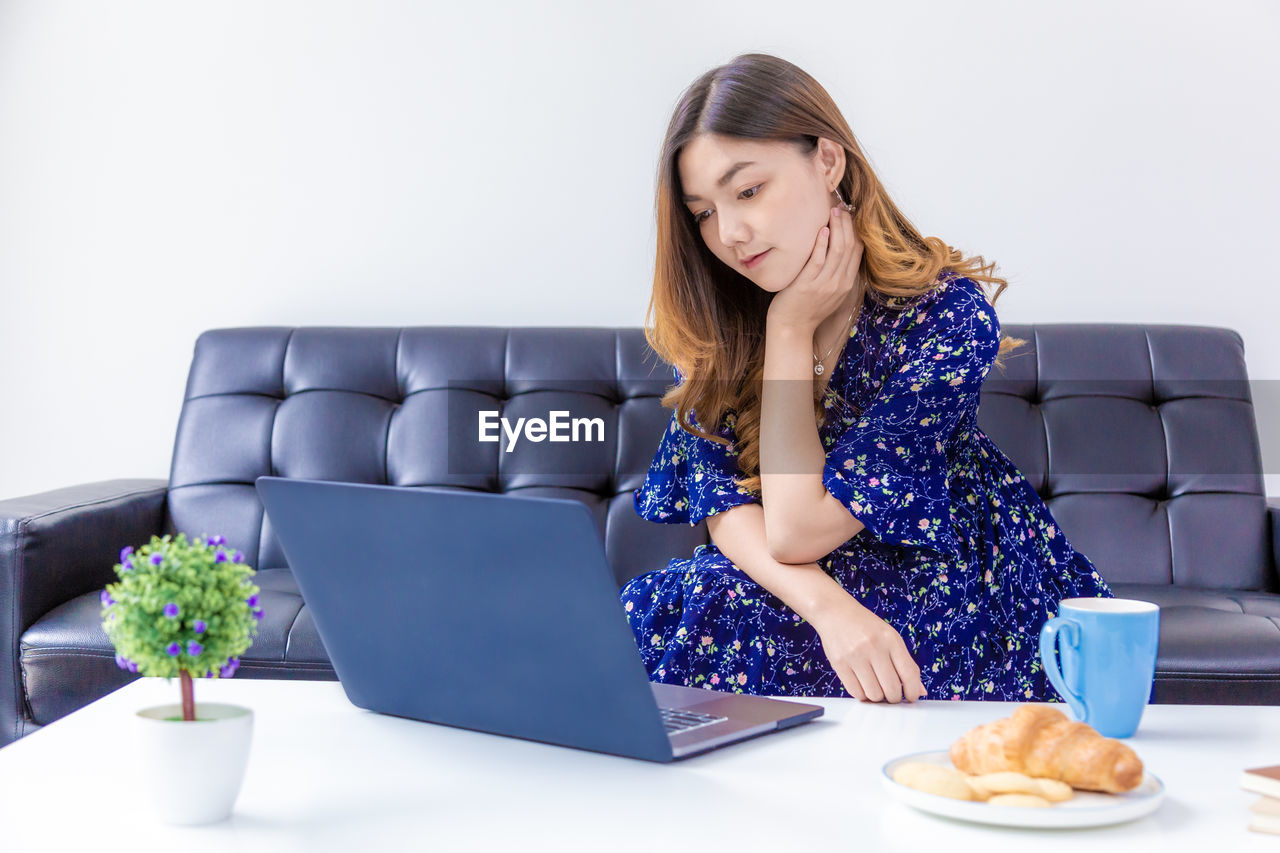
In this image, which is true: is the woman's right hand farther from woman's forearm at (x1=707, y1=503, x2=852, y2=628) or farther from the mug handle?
the mug handle

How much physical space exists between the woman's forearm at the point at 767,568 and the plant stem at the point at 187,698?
2.19 ft

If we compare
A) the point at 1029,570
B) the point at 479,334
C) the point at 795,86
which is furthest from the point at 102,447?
the point at 1029,570

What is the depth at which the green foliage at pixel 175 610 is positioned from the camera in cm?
61

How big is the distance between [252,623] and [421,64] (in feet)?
6.31

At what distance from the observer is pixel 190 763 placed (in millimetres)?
611

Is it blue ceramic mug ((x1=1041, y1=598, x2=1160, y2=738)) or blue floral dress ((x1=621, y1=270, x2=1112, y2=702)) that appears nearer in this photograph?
blue ceramic mug ((x1=1041, y1=598, x2=1160, y2=738))

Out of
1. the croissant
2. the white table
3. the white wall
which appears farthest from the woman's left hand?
the white wall

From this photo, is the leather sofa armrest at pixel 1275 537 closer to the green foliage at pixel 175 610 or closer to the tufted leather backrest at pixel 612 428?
the tufted leather backrest at pixel 612 428

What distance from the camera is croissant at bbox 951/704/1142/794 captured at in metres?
0.61

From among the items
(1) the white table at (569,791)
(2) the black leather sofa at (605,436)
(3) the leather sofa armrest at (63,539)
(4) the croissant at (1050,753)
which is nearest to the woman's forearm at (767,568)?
(1) the white table at (569,791)

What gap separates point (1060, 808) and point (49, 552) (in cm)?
162

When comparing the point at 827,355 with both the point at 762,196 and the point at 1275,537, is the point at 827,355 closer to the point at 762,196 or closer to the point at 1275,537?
the point at 762,196

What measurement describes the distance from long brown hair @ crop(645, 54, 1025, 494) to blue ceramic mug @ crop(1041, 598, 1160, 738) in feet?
1.82

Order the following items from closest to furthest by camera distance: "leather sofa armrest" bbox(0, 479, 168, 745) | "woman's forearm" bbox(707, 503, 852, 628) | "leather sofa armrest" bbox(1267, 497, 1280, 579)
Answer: "woman's forearm" bbox(707, 503, 852, 628), "leather sofa armrest" bbox(0, 479, 168, 745), "leather sofa armrest" bbox(1267, 497, 1280, 579)
